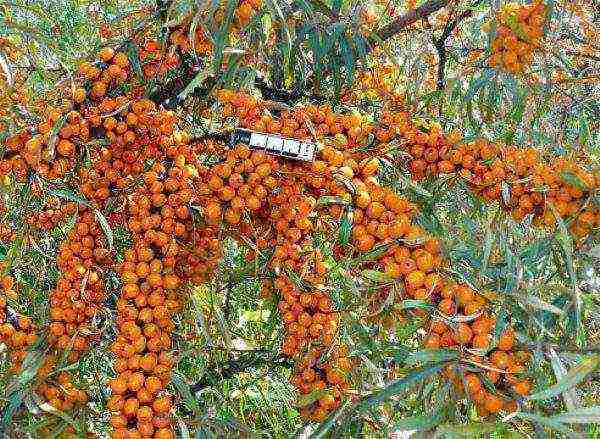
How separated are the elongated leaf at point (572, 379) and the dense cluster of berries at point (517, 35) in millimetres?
759

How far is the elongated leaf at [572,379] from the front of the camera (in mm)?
1021

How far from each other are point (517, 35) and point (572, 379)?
805 millimetres

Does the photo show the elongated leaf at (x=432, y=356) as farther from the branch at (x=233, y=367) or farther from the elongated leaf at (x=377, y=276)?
the branch at (x=233, y=367)

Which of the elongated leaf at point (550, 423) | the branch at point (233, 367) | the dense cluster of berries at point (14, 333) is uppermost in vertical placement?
the elongated leaf at point (550, 423)

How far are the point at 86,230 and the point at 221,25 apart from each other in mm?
454

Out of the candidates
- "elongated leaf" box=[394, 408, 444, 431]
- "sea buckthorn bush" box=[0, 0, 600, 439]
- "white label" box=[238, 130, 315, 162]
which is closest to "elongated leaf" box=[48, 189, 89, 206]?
Answer: "sea buckthorn bush" box=[0, 0, 600, 439]

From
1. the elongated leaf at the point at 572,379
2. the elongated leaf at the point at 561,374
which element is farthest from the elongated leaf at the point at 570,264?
the elongated leaf at the point at 572,379

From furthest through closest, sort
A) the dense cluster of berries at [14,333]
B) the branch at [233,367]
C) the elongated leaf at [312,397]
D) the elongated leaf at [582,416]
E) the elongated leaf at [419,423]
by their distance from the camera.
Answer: the branch at [233,367] < the dense cluster of berries at [14,333] < the elongated leaf at [312,397] < the elongated leaf at [419,423] < the elongated leaf at [582,416]

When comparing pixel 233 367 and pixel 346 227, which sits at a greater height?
pixel 346 227

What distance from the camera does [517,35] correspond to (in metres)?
1.58

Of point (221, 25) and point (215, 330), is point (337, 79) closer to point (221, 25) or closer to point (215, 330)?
point (221, 25)

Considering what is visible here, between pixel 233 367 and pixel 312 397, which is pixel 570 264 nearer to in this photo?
pixel 312 397

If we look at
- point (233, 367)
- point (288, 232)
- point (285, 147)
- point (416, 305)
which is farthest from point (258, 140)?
point (233, 367)

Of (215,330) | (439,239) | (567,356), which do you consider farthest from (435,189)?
(215,330)
